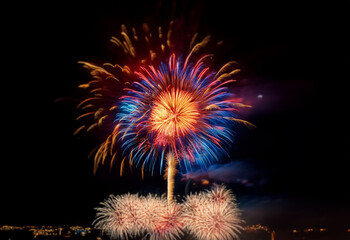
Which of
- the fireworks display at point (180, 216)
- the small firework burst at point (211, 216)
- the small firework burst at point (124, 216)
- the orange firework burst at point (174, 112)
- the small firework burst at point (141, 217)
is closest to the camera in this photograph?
the orange firework burst at point (174, 112)

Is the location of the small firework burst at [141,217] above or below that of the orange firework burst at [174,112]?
below

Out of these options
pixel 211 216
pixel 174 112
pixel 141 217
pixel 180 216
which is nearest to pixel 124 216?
pixel 141 217

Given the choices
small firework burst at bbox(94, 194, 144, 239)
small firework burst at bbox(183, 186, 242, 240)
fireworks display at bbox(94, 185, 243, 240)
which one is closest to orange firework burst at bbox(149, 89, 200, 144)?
small firework burst at bbox(183, 186, 242, 240)

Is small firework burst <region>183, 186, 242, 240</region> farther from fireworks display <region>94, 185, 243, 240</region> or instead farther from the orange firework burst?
the orange firework burst

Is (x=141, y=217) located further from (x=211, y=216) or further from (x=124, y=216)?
(x=211, y=216)

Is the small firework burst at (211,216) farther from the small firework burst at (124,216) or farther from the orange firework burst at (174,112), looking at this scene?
the orange firework burst at (174,112)

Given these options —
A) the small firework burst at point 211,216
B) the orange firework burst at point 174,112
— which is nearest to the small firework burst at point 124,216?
the small firework burst at point 211,216

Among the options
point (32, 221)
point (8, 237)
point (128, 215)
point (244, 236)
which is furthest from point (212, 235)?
point (8, 237)

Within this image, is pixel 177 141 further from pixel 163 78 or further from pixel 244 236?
pixel 244 236
